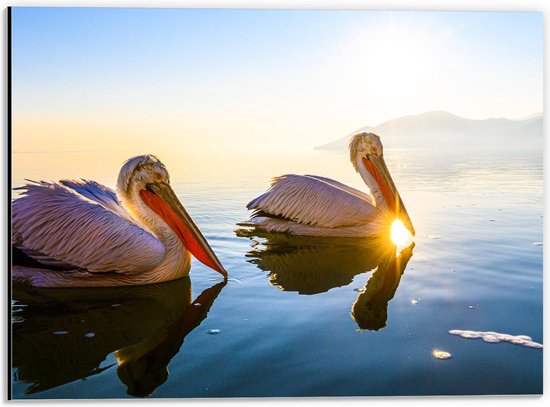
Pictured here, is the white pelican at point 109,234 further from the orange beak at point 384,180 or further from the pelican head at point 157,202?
the orange beak at point 384,180

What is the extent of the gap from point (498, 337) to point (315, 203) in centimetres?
288

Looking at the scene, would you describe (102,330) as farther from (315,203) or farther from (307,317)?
(315,203)

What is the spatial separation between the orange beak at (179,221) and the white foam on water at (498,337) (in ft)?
5.58

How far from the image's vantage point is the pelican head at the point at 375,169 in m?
6.40

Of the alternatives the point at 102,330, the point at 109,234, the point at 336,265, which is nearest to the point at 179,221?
the point at 109,234

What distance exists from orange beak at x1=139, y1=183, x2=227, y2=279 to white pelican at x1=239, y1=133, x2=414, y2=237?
1.92 metres

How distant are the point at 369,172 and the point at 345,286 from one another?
2319 mm

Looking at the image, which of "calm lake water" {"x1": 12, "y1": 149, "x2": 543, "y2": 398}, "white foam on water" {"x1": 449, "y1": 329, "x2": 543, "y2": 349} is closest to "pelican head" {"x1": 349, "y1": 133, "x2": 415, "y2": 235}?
"calm lake water" {"x1": 12, "y1": 149, "x2": 543, "y2": 398}

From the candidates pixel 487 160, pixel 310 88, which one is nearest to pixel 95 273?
pixel 310 88

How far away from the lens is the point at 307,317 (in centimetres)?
388

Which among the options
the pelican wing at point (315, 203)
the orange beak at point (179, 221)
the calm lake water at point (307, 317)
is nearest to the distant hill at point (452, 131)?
the calm lake water at point (307, 317)

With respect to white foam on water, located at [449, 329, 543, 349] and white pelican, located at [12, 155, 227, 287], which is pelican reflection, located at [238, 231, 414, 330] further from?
white pelican, located at [12, 155, 227, 287]

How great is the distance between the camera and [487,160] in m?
6.65

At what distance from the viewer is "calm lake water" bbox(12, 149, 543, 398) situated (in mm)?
3229
